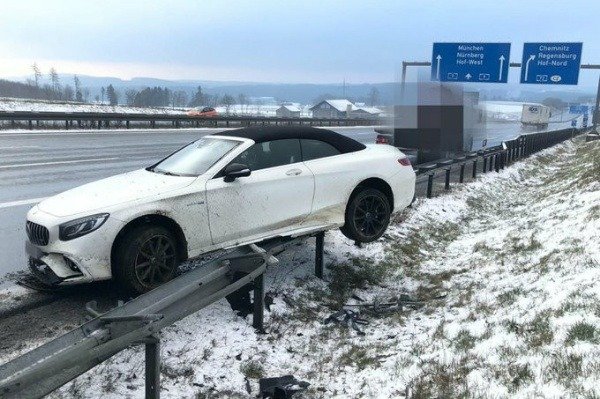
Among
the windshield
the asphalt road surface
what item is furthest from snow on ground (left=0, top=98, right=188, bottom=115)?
the windshield

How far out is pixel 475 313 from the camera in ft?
19.4

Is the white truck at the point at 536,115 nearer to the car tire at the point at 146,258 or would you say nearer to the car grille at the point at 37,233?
the car tire at the point at 146,258

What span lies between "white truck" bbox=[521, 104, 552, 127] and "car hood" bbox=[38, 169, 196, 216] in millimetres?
69778

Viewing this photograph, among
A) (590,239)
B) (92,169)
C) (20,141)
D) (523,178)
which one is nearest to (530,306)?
(590,239)

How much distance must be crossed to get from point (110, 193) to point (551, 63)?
27.3 m

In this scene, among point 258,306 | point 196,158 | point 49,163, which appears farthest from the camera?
point 49,163

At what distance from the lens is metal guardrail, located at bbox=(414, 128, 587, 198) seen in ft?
42.4

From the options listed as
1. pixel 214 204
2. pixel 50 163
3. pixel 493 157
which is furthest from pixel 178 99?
→ pixel 214 204

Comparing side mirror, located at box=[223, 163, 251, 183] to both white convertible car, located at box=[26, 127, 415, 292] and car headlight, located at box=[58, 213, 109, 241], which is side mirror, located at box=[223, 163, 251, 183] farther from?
car headlight, located at box=[58, 213, 109, 241]

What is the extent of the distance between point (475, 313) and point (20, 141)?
19018 millimetres

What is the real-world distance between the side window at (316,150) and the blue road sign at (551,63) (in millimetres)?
23804

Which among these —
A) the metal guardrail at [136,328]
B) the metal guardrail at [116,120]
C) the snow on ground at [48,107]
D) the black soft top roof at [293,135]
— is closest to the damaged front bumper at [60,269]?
the metal guardrail at [136,328]

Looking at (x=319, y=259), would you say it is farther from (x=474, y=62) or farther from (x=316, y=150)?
(x=474, y=62)

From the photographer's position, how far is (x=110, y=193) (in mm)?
5355
